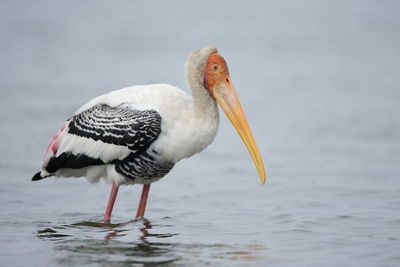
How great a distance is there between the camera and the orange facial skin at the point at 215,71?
10.5 m

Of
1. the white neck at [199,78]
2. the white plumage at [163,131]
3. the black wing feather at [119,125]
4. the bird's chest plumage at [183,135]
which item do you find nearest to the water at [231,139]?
the white plumage at [163,131]

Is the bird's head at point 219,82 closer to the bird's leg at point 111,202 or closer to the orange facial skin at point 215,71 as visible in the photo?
the orange facial skin at point 215,71

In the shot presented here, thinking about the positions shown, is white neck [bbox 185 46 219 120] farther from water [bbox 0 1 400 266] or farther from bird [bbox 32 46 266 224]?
water [bbox 0 1 400 266]

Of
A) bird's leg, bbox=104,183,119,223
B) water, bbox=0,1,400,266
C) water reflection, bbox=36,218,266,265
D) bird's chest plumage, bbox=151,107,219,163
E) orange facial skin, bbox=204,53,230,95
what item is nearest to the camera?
water reflection, bbox=36,218,266,265

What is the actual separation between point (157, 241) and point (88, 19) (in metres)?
29.1

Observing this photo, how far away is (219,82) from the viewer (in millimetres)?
10562

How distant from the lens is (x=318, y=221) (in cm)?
1118

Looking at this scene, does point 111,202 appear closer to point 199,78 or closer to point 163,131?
point 163,131

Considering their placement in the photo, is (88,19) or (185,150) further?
(88,19)

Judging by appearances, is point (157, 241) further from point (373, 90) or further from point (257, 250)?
point (373, 90)

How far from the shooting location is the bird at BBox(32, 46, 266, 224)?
1030cm

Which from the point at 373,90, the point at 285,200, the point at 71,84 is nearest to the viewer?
the point at 285,200

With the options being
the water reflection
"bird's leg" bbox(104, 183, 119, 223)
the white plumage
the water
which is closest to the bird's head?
the white plumage

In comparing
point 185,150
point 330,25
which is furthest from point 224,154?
point 330,25
